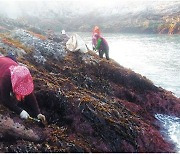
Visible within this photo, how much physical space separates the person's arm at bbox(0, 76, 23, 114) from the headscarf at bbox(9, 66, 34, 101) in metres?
0.12

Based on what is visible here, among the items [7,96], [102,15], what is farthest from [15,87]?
[102,15]

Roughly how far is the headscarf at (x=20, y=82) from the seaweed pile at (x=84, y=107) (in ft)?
1.90

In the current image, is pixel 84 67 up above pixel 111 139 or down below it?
above

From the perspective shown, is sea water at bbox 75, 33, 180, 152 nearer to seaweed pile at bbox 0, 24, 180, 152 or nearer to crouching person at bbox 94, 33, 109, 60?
seaweed pile at bbox 0, 24, 180, 152

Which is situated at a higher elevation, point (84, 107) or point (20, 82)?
point (20, 82)

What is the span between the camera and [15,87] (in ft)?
22.5

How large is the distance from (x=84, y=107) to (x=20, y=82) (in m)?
2.69

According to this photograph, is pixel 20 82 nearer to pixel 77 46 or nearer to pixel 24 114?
pixel 24 114

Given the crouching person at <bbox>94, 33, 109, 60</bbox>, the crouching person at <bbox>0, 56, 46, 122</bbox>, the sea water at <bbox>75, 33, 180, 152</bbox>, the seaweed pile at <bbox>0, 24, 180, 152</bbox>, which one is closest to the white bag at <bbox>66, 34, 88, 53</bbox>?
the seaweed pile at <bbox>0, 24, 180, 152</bbox>

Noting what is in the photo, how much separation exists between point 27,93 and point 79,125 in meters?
2.06

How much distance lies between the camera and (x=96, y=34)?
15.9 m

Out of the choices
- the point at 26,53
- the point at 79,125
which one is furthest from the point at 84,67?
the point at 79,125

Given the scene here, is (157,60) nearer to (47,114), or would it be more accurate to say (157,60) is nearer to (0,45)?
(0,45)

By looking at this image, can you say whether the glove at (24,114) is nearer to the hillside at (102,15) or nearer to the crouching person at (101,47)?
the crouching person at (101,47)
